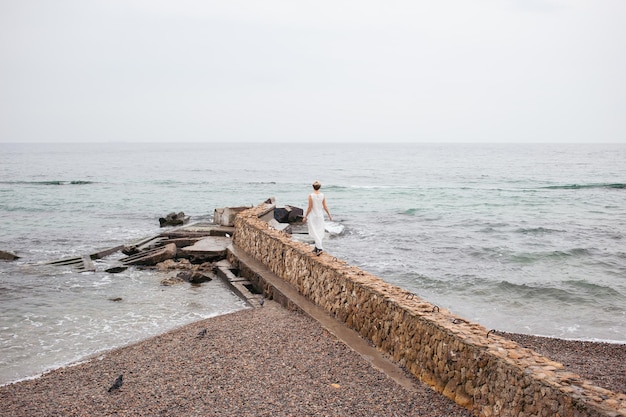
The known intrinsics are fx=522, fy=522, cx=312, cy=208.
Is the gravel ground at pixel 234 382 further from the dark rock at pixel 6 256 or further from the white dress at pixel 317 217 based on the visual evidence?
the dark rock at pixel 6 256

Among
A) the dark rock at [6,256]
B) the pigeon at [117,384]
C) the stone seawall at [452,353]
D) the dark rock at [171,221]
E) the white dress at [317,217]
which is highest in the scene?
the white dress at [317,217]

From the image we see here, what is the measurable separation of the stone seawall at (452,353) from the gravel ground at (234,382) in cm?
38

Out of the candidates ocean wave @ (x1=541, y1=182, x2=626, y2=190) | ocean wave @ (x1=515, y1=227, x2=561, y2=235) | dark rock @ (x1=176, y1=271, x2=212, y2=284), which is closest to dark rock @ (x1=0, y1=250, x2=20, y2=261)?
dark rock @ (x1=176, y1=271, x2=212, y2=284)

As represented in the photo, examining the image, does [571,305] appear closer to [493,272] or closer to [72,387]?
[493,272]

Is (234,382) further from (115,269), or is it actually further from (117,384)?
(115,269)

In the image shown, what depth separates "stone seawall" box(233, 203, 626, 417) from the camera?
17.3 feet

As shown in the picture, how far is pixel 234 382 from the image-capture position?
7.34 metres

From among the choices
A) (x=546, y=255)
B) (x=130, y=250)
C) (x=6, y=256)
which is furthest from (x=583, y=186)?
(x=6, y=256)

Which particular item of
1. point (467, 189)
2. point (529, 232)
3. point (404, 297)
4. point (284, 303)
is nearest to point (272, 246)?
point (284, 303)

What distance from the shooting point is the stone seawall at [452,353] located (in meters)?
5.29

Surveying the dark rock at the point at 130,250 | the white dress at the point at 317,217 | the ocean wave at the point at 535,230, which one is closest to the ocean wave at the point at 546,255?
the ocean wave at the point at 535,230

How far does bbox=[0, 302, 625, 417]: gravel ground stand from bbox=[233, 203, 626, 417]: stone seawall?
38 centimetres

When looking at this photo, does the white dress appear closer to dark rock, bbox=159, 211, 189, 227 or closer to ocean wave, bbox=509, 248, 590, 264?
ocean wave, bbox=509, 248, 590, 264

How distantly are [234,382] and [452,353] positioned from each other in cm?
302
